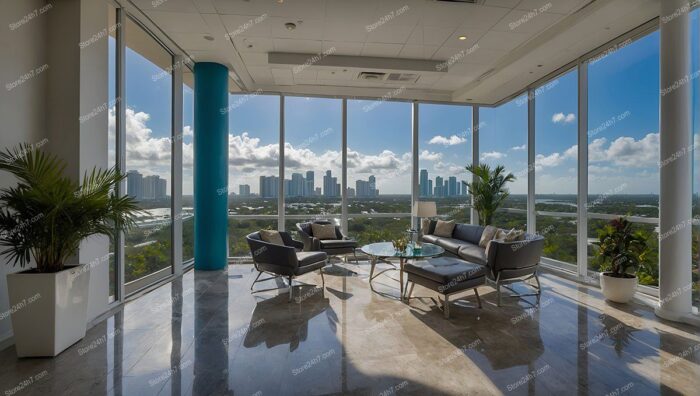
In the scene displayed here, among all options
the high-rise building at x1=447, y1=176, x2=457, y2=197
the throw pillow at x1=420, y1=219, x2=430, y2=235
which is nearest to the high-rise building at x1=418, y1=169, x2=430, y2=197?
the high-rise building at x1=447, y1=176, x2=457, y2=197

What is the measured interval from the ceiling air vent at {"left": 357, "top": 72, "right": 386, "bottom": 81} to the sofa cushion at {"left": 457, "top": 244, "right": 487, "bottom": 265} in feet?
11.2

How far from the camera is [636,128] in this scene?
484 centimetres

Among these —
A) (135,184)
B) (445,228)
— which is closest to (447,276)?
(445,228)

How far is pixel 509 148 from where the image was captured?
7.56 metres

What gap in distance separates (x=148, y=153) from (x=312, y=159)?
10.5ft

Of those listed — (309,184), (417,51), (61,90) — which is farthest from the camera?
(309,184)

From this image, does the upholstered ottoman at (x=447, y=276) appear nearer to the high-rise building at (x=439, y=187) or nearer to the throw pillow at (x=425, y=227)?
the throw pillow at (x=425, y=227)

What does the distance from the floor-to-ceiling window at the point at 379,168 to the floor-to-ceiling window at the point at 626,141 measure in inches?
136

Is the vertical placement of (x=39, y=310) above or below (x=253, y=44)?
below

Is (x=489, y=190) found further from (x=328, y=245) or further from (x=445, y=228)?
(x=328, y=245)

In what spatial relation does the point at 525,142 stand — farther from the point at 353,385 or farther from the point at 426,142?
the point at 353,385

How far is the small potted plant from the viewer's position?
426 centimetres

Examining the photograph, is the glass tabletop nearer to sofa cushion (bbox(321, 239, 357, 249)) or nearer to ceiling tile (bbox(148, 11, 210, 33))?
sofa cushion (bbox(321, 239, 357, 249))

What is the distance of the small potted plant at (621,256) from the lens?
426cm
